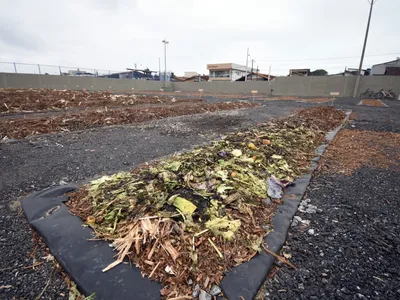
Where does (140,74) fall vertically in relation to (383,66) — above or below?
below

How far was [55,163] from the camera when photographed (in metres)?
3.29

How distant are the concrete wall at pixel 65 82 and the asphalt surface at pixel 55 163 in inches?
954

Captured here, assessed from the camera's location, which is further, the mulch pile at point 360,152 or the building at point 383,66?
the building at point 383,66


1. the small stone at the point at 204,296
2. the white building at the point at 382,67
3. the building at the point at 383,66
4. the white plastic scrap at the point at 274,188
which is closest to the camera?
the small stone at the point at 204,296

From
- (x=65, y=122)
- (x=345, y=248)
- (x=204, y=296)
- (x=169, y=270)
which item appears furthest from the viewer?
(x=65, y=122)

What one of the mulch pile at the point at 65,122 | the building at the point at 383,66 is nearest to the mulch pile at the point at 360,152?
the mulch pile at the point at 65,122

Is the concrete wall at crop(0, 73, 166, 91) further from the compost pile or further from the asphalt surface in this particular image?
the compost pile

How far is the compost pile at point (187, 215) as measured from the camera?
52.3 inches

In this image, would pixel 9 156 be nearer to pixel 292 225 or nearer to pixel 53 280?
pixel 53 280

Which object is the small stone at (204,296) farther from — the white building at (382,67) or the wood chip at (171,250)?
the white building at (382,67)

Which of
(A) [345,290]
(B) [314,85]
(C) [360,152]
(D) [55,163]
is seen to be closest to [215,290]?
(A) [345,290]

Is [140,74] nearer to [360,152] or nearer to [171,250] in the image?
[360,152]

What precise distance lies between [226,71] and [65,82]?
108ft

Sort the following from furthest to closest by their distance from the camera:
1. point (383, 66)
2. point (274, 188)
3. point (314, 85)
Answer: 1. point (383, 66)
2. point (314, 85)
3. point (274, 188)
